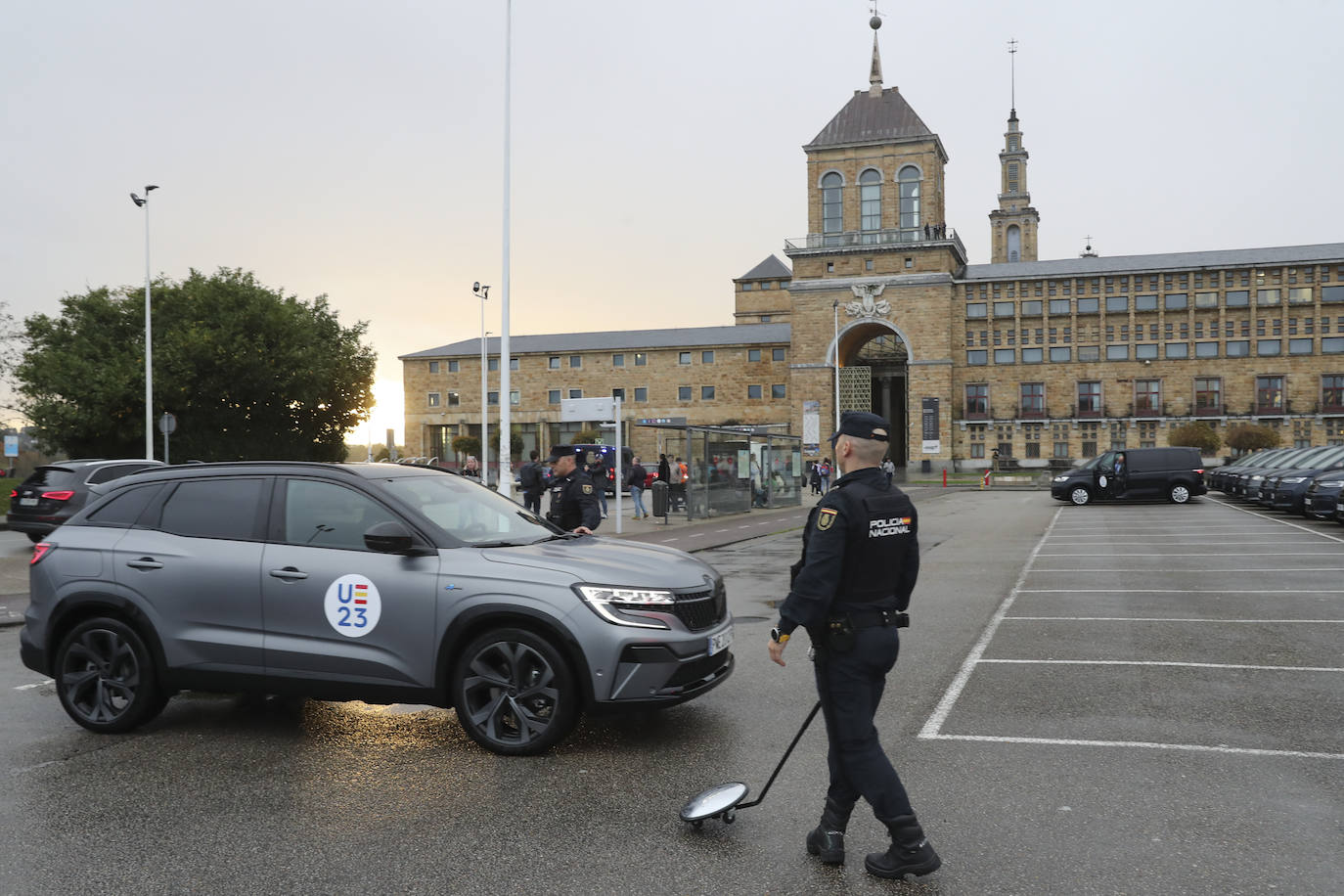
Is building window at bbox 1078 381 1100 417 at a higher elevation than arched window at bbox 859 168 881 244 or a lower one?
lower

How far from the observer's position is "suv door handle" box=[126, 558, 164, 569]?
238 inches

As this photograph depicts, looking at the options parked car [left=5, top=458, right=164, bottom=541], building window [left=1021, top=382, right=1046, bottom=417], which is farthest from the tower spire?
parked car [left=5, top=458, right=164, bottom=541]

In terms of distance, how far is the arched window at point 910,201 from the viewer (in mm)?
73000

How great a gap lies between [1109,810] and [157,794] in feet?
14.9

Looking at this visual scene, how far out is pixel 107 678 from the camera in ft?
20.0

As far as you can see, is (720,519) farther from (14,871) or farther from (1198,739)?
(14,871)

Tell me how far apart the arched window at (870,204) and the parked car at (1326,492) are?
54305 mm

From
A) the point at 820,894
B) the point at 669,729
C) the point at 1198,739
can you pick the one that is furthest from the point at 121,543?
the point at 1198,739

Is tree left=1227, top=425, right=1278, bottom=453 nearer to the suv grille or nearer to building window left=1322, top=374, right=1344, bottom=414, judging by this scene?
building window left=1322, top=374, right=1344, bottom=414

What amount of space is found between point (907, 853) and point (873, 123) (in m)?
76.5

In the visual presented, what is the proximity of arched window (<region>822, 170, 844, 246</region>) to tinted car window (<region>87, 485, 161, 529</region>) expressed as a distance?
235 feet

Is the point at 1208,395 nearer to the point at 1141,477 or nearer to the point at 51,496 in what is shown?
the point at 1141,477

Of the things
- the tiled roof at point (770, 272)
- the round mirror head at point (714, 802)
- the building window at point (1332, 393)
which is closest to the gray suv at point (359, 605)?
the round mirror head at point (714, 802)

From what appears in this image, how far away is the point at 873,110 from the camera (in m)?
75.2
